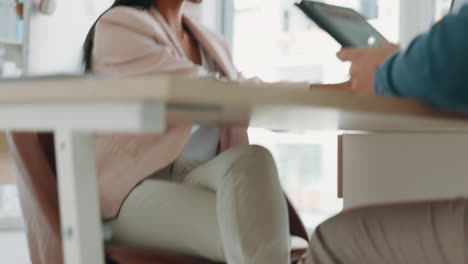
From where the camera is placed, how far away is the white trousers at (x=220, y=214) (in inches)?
36.9

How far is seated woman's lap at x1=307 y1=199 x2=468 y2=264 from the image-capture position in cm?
73

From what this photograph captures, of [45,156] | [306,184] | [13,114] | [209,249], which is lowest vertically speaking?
[306,184]

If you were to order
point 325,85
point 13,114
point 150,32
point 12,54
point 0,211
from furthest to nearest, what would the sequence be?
1. point 0,211
2. point 12,54
3. point 150,32
4. point 325,85
5. point 13,114

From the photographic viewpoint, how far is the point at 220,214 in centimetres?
95

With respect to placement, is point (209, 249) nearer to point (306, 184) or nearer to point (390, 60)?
point (390, 60)

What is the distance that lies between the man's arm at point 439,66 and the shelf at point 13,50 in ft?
9.04

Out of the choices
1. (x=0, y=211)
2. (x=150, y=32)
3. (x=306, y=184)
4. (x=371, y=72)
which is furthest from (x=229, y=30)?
(x=371, y=72)

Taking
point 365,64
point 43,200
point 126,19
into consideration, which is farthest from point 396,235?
point 126,19

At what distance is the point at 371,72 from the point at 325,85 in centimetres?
55

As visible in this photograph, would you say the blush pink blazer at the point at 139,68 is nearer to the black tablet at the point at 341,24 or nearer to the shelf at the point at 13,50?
the black tablet at the point at 341,24

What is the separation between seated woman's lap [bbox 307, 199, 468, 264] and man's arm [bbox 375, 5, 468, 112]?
0.62 ft

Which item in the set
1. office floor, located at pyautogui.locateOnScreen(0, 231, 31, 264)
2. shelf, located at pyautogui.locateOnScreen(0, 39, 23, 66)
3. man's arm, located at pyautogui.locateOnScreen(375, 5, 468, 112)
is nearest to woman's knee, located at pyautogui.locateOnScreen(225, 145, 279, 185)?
man's arm, located at pyautogui.locateOnScreen(375, 5, 468, 112)

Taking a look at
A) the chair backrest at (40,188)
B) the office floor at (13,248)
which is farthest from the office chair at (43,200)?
the office floor at (13,248)

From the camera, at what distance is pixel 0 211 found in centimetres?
338
